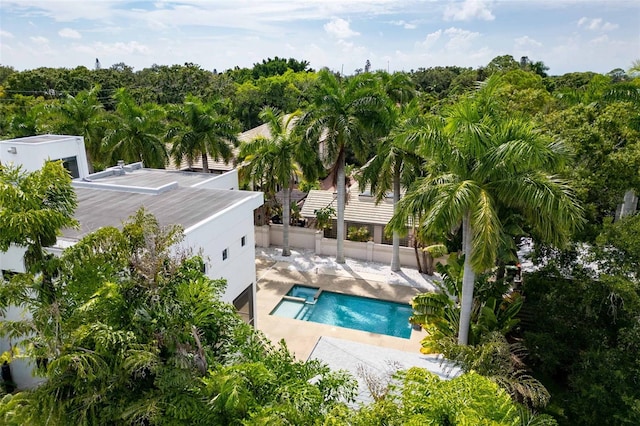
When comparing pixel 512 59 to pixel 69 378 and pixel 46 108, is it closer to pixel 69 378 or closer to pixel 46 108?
pixel 46 108

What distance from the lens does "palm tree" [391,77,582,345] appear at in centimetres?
1103

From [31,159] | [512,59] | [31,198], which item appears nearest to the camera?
[31,198]

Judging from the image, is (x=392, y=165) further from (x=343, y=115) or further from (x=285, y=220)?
(x=285, y=220)

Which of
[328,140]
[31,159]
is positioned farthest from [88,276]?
[328,140]

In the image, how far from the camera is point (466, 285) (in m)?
13.2

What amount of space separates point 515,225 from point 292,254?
1460cm

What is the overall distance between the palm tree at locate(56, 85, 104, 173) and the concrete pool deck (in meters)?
12.3

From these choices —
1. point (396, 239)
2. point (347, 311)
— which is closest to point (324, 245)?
point (396, 239)

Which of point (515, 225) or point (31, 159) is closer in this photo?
point (515, 225)

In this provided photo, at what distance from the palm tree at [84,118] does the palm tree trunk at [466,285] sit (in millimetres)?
22455

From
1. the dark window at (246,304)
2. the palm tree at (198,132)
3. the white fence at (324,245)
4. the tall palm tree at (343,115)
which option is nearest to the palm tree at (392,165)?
the tall palm tree at (343,115)

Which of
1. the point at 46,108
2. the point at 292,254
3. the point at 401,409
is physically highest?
the point at 46,108

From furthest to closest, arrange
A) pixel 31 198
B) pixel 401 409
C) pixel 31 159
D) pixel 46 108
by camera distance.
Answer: pixel 46 108 < pixel 31 159 < pixel 31 198 < pixel 401 409

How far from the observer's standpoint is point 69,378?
23.5 feet
